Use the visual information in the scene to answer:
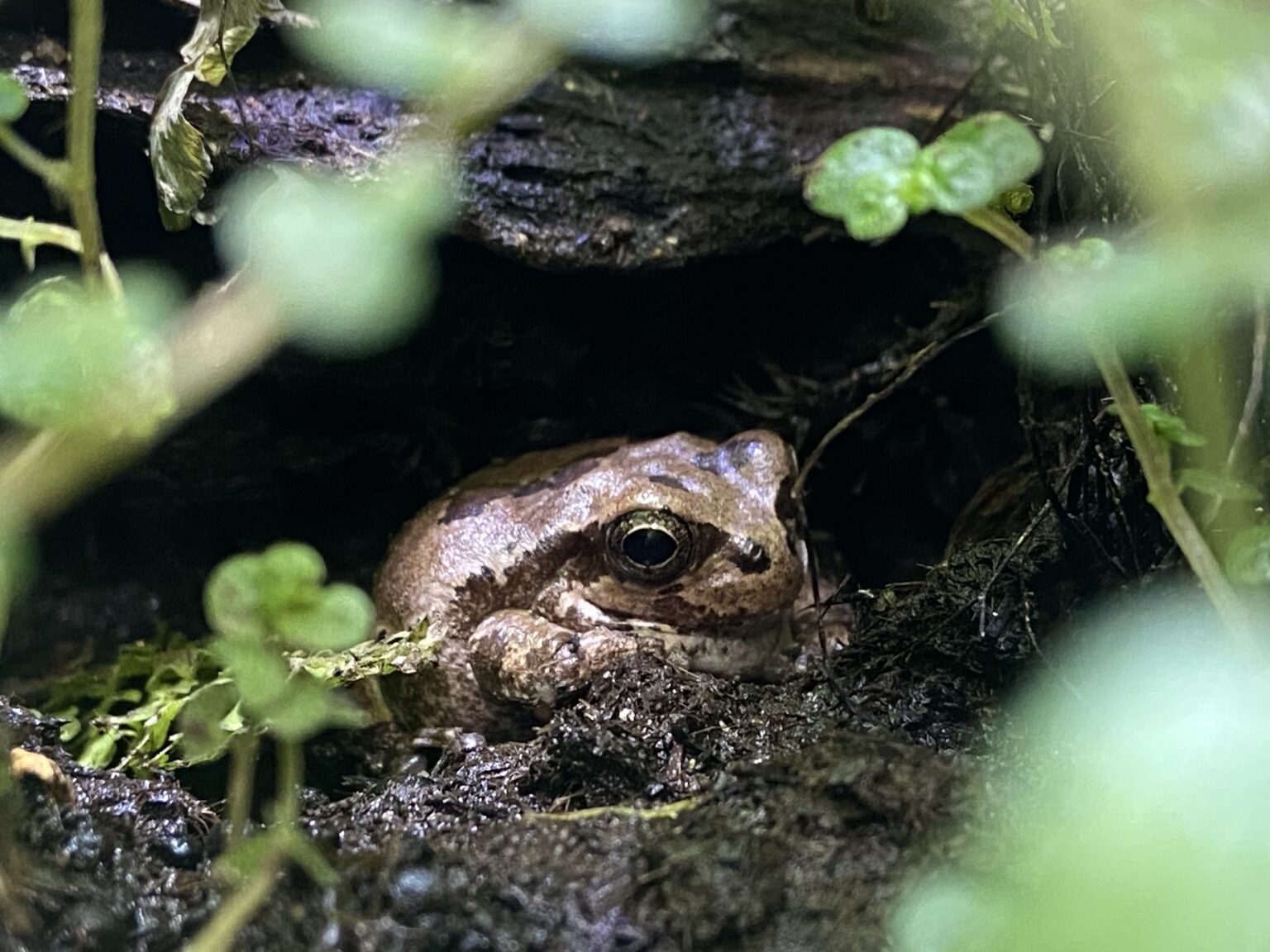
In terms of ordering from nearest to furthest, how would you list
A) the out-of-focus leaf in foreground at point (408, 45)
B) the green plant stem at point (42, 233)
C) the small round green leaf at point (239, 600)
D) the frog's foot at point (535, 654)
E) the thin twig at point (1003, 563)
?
the small round green leaf at point (239, 600) → the green plant stem at point (42, 233) → the out-of-focus leaf in foreground at point (408, 45) → the thin twig at point (1003, 563) → the frog's foot at point (535, 654)

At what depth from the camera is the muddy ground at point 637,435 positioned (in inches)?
43.2

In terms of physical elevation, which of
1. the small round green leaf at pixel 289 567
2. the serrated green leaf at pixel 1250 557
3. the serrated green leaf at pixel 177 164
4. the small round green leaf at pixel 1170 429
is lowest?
the serrated green leaf at pixel 1250 557

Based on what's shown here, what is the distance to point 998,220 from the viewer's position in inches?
45.3

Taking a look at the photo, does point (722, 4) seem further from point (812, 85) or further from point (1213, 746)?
point (1213, 746)

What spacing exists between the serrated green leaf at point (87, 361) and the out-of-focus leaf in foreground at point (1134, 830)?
0.94 meters

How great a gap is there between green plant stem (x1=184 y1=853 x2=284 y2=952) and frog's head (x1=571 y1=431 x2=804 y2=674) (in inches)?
50.4

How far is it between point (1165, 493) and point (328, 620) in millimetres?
932

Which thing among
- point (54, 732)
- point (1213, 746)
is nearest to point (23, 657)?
point (54, 732)

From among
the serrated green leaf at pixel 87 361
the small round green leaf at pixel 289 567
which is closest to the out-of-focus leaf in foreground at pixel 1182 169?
the small round green leaf at pixel 289 567

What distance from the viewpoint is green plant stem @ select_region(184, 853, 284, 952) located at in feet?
3.23

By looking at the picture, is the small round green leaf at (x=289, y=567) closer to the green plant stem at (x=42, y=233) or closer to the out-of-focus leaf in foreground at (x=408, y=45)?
the green plant stem at (x=42, y=233)

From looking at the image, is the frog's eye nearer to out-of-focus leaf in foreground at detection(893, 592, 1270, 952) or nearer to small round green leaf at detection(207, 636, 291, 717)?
out-of-focus leaf in foreground at detection(893, 592, 1270, 952)

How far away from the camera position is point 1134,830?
738mm

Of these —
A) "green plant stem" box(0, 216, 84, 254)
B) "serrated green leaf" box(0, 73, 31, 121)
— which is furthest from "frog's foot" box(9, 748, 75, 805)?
"serrated green leaf" box(0, 73, 31, 121)
